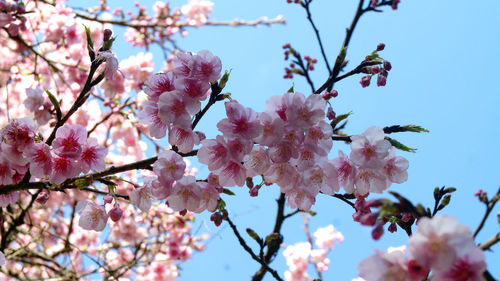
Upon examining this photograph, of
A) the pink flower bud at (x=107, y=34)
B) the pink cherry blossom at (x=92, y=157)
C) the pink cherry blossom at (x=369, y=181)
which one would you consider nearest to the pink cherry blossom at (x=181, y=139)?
the pink cherry blossom at (x=92, y=157)

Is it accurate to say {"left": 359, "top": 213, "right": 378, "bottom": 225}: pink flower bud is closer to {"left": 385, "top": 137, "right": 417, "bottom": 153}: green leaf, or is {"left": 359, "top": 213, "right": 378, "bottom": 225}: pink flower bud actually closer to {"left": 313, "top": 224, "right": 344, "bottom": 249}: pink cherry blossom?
{"left": 385, "top": 137, "right": 417, "bottom": 153}: green leaf

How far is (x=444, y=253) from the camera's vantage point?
982 millimetres

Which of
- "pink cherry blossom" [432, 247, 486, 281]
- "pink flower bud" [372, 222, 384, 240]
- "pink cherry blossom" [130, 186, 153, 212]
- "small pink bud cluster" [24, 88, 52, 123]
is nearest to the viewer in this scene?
"pink cherry blossom" [432, 247, 486, 281]

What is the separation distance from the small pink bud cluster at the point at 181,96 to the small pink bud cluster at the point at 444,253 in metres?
0.91

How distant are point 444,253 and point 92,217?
1.55 metres

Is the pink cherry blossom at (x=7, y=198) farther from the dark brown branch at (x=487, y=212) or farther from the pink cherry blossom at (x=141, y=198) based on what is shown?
the dark brown branch at (x=487, y=212)

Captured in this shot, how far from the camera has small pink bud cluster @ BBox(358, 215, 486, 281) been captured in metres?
0.98

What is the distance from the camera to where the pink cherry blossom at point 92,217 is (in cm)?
192

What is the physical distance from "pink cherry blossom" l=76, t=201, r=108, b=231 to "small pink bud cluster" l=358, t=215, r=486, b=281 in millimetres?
1409

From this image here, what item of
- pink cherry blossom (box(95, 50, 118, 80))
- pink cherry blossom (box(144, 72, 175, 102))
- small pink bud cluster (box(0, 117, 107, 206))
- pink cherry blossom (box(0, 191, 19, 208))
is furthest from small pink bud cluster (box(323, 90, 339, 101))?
pink cherry blossom (box(0, 191, 19, 208))

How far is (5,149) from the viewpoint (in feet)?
5.46

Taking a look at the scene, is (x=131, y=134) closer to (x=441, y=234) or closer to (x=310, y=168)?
(x=310, y=168)

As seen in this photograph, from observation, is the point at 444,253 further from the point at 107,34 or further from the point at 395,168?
the point at 107,34

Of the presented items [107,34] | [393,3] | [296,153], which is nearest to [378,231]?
[296,153]
